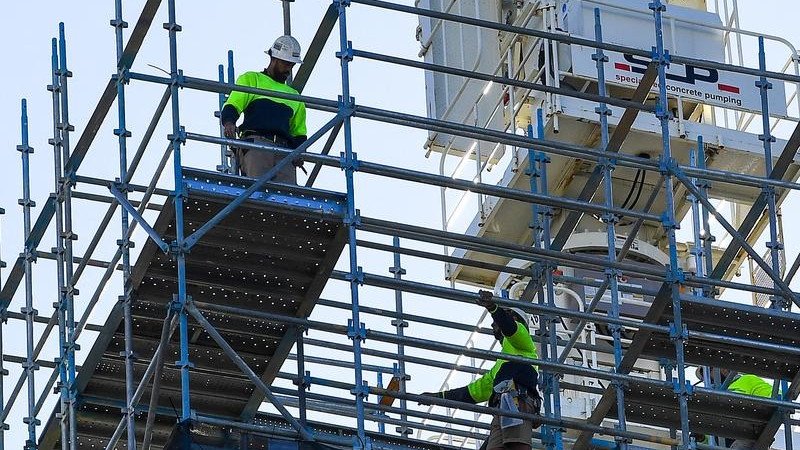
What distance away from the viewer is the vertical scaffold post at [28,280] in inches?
991

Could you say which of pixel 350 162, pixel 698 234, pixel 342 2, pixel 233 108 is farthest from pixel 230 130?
pixel 698 234

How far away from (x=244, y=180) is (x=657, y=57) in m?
4.57

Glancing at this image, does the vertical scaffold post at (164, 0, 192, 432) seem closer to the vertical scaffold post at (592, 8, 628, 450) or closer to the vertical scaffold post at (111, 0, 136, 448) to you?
the vertical scaffold post at (111, 0, 136, 448)

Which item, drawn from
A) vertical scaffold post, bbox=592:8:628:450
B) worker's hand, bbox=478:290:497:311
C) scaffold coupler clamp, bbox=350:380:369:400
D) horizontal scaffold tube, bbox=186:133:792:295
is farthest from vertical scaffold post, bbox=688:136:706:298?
scaffold coupler clamp, bbox=350:380:369:400

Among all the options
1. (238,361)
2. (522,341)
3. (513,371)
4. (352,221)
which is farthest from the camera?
(513,371)

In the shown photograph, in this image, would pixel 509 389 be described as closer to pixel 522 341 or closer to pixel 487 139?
pixel 522 341

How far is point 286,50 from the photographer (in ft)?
80.0

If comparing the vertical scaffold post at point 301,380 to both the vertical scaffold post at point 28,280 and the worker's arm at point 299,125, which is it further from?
the vertical scaffold post at point 28,280

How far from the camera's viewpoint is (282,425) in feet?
80.7

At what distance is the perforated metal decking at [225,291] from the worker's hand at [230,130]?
116 centimetres

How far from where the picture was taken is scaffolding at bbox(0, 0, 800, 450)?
2217cm

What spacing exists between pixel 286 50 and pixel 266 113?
0.93 metres

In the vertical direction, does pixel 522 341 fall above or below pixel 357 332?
above

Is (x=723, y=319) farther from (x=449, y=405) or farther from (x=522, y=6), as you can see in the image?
(x=522, y=6)
